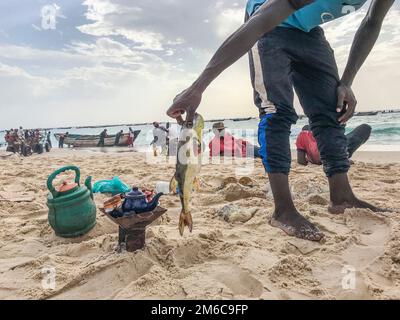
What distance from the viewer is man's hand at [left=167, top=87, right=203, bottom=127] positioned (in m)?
1.88

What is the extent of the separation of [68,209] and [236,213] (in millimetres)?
1516

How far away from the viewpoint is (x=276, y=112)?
2.73 metres

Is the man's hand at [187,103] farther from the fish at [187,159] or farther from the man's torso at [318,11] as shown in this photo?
the man's torso at [318,11]

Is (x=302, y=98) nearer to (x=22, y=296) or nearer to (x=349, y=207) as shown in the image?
(x=349, y=207)

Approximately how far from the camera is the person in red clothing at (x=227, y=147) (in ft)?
32.2

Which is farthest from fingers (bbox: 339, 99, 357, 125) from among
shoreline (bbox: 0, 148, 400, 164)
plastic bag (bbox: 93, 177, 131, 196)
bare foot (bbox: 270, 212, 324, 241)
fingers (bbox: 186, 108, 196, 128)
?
shoreline (bbox: 0, 148, 400, 164)

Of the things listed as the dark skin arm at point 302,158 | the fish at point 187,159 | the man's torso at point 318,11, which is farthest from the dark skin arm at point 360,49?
the dark skin arm at point 302,158

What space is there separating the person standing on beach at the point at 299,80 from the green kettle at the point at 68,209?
62.1 inches

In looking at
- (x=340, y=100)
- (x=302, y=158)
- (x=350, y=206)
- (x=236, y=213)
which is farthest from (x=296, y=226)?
(x=302, y=158)

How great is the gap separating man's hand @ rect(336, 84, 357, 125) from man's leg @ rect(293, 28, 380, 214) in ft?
0.15

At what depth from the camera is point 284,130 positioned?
2.78 meters

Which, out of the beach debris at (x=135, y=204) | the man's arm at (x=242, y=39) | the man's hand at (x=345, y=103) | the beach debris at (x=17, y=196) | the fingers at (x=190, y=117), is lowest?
the beach debris at (x=17, y=196)

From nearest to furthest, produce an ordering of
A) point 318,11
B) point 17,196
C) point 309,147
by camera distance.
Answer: point 318,11 → point 17,196 → point 309,147

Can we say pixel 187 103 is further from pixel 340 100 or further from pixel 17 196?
pixel 17 196
